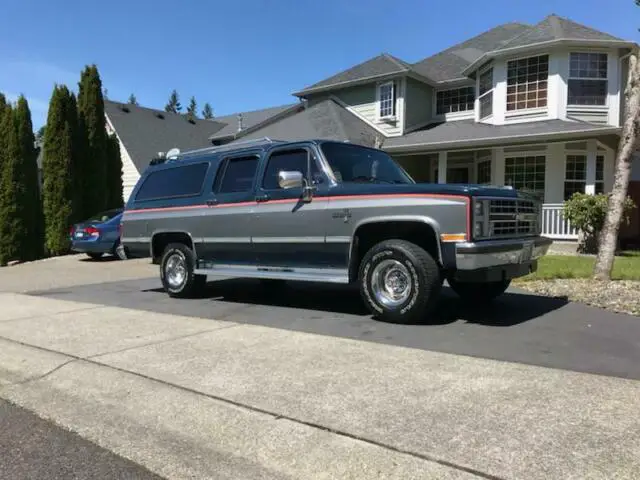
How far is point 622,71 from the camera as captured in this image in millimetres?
18125

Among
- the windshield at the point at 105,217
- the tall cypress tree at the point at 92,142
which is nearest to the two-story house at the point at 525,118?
the tall cypress tree at the point at 92,142

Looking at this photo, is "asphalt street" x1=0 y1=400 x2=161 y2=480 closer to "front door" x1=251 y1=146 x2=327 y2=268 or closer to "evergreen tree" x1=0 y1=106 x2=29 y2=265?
"front door" x1=251 y1=146 x2=327 y2=268

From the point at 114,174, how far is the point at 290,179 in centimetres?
1585

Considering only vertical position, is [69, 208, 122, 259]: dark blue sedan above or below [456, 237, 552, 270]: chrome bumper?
below

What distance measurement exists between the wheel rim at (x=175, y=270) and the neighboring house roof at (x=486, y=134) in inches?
449

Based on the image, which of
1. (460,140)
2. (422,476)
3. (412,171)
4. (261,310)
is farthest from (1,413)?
(412,171)

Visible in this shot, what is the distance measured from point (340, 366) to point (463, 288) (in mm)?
3405

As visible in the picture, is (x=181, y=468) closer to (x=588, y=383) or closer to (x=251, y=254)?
(x=588, y=383)

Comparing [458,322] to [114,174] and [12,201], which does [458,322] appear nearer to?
[12,201]

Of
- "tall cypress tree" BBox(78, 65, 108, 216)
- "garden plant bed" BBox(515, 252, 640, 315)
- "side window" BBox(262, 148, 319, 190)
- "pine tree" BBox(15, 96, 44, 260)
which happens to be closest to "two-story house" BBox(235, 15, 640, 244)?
"garden plant bed" BBox(515, 252, 640, 315)

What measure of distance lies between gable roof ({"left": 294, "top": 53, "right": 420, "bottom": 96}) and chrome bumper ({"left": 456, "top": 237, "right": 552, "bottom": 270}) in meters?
16.0

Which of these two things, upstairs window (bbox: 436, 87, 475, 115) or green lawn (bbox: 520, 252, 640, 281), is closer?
green lawn (bbox: 520, 252, 640, 281)

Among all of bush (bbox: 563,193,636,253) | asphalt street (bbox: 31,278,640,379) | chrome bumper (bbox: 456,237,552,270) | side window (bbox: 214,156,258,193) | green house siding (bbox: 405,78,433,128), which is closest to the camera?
asphalt street (bbox: 31,278,640,379)

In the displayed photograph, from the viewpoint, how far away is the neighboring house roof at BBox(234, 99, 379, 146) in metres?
20.5
